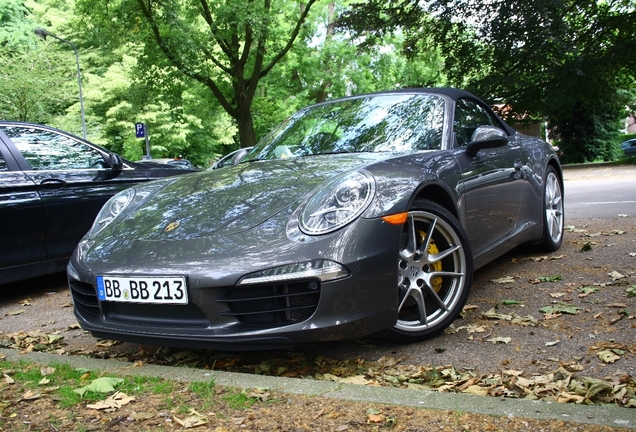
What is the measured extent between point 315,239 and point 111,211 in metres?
1.54

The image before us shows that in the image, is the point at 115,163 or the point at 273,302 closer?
the point at 273,302

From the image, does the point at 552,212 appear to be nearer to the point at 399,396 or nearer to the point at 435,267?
the point at 435,267

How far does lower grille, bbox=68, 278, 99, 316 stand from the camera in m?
3.03

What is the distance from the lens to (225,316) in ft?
8.66

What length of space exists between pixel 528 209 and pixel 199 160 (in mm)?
36659

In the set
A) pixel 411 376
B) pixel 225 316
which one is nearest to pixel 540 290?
pixel 411 376

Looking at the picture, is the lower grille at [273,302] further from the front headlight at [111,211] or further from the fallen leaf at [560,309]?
the fallen leaf at [560,309]

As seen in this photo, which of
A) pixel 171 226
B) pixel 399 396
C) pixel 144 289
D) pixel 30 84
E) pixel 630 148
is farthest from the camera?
pixel 630 148

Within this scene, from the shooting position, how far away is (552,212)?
205 inches

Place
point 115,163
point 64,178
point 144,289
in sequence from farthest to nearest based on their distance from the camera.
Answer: point 115,163 → point 64,178 → point 144,289

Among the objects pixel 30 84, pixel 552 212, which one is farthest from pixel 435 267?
pixel 30 84

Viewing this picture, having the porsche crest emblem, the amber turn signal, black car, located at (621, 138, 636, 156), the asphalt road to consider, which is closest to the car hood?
the porsche crest emblem

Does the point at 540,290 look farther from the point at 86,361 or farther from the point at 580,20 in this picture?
the point at 580,20

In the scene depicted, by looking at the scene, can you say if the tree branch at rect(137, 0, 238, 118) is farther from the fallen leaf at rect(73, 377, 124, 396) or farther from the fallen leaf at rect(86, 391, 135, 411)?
the fallen leaf at rect(86, 391, 135, 411)
